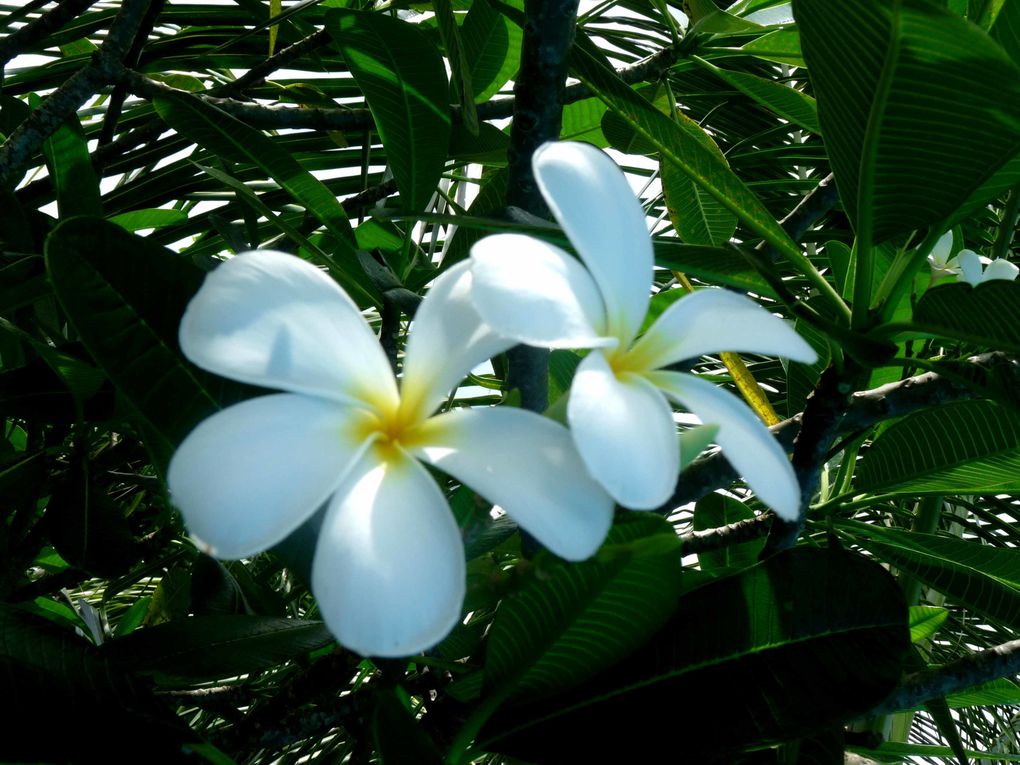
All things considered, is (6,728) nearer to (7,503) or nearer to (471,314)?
(471,314)

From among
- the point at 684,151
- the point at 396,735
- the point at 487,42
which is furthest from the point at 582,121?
the point at 396,735

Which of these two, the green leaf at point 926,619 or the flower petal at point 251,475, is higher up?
the flower petal at point 251,475

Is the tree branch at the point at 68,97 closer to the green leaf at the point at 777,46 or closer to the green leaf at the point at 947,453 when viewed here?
the green leaf at the point at 777,46

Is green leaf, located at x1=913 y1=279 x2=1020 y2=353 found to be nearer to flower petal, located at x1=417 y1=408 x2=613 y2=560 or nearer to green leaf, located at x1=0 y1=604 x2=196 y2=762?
flower petal, located at x1=417 y1=408 x2=613 y2=560

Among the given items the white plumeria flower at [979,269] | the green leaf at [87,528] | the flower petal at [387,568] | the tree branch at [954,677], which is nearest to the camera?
the flower petal at [387,568]

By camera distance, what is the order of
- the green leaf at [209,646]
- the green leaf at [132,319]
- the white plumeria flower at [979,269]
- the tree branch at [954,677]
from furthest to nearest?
the white plumeria flower at [979,269] < the tree branch at [954,677] < the green leaf at [209,646] < the green leaf at [132,319]

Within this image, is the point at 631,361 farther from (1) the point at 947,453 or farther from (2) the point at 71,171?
(2) the point at 71,171

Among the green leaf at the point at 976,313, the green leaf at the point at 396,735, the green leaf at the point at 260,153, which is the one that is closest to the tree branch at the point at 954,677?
the green leaf at the point at 976,313
